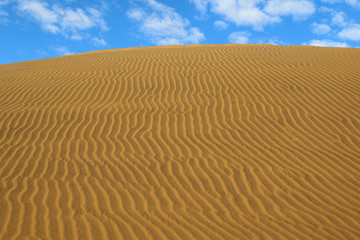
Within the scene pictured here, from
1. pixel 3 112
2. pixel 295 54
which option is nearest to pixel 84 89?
pixel 3 112

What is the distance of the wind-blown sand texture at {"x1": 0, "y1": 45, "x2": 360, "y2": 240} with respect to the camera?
3.99 metres

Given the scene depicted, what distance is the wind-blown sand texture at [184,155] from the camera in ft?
13.1

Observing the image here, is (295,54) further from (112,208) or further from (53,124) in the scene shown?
(112,208)

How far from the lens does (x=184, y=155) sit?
221 inches

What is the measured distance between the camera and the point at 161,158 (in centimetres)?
550

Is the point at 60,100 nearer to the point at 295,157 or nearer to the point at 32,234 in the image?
the point at 32,234

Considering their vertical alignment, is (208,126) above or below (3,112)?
below

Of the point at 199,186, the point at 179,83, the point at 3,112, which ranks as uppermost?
the point at 179,83

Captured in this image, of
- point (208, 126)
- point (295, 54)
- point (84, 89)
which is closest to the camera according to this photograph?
point (208, 126)

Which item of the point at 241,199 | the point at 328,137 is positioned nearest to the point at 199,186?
the point at 241,199

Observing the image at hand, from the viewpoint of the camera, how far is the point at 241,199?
442 cm

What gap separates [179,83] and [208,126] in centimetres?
284

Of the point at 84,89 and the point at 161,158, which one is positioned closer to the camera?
the point at 161,158

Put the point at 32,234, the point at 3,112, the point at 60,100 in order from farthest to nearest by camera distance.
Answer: the point at 60,100, the point at 3,112, the point at 32,234
